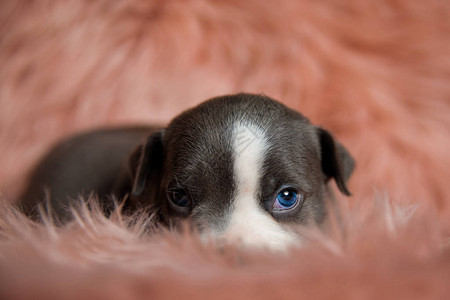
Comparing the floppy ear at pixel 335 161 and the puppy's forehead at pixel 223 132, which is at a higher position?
the floppy ear at pixel 335 161

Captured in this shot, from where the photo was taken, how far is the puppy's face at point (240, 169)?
5.52ft

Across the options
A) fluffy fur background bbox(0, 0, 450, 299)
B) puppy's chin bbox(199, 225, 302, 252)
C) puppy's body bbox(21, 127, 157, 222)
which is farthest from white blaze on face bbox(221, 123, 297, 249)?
fluffy fur background bbox(0, 0, 450, 299)

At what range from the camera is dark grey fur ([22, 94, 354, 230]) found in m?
1.74

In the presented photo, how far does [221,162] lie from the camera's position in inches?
68.7

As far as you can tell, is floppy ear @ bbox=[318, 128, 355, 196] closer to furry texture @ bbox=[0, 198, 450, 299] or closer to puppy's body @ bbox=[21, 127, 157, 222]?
furry texture @ bbox=[0, 198, 450, 299]

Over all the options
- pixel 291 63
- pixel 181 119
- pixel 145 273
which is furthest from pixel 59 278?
pixel 291 63

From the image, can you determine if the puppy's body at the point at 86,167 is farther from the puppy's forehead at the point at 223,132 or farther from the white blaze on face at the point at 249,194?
the white blaze on face at the point at 249,194

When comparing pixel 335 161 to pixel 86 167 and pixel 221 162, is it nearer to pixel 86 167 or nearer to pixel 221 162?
pixel 221 162

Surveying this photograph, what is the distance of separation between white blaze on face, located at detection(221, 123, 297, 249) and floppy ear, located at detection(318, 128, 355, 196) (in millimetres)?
→ 380

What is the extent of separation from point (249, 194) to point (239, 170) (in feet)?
0.29

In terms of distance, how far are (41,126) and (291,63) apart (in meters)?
1.45

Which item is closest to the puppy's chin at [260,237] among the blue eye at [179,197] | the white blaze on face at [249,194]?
→ the white blaze on face at [249,194]

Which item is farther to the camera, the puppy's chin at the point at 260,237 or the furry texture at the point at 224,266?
the puppy's chin at the point at 260,237

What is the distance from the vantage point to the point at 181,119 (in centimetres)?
200
